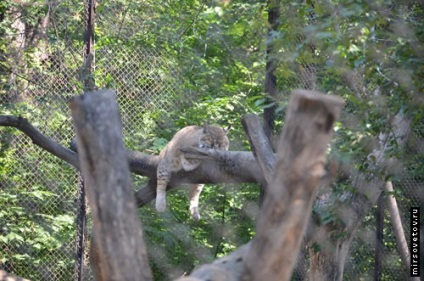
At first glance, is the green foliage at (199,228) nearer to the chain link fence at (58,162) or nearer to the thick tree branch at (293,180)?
the chain link fence at (58,162)

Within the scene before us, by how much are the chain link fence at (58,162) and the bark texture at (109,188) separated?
4.80 meters

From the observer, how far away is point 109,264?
2.59 m

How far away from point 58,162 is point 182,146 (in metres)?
1.58

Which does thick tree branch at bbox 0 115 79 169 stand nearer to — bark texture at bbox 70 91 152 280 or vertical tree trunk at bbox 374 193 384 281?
vertical tree trunk at bbox 374 193 384 281

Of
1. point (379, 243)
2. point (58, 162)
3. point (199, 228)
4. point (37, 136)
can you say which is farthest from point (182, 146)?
point (379, 243)

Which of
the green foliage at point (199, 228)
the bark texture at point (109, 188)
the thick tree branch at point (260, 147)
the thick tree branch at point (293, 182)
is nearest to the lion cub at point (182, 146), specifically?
the green foliage at point (199, 228)

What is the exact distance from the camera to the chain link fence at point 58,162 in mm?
7516

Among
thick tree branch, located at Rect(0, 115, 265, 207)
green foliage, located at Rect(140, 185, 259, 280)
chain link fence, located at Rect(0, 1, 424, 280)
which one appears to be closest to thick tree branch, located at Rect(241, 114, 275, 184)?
thick tree branch, located at Rect(0, 115, 265, 207)

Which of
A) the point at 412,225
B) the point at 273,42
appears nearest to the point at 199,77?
the point at 412,225

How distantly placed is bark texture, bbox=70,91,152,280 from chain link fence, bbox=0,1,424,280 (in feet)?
15.7

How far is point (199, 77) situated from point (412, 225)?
2711 millimetres

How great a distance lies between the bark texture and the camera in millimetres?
2578

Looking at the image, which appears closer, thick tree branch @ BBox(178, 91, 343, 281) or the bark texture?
thick tree branch @ BBox(178, 91, 343, 281)

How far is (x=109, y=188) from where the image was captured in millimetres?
2605
